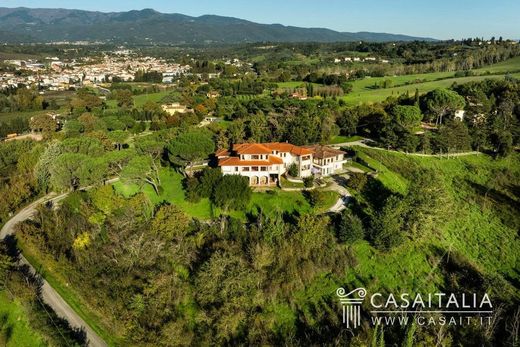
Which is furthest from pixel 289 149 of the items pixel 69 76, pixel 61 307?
pixel 69 76

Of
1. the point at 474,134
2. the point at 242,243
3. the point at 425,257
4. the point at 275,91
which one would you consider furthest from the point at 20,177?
the point at 275,91

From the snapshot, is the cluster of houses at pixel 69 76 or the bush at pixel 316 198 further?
the cluster of houses at pixel 69 76

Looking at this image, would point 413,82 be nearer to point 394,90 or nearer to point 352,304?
point 394,90

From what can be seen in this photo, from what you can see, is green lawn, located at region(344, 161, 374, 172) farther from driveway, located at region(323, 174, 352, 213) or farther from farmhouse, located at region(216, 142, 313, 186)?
farmhouse, located at region(216, 142, 313, 186)

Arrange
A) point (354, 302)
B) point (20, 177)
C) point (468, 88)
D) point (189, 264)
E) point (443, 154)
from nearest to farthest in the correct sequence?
point (354, 302)
point (189, 264)
point (20, 177)
point (443, 154)
point (468, 88)

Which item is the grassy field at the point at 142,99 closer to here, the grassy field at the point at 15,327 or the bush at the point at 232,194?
the bush at the point at 232,194

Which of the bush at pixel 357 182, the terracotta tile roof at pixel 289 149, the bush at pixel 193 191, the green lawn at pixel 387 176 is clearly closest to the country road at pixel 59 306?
the bush at pixel 193 191

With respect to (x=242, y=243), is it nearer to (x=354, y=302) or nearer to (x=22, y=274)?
(x=354, y=302)
